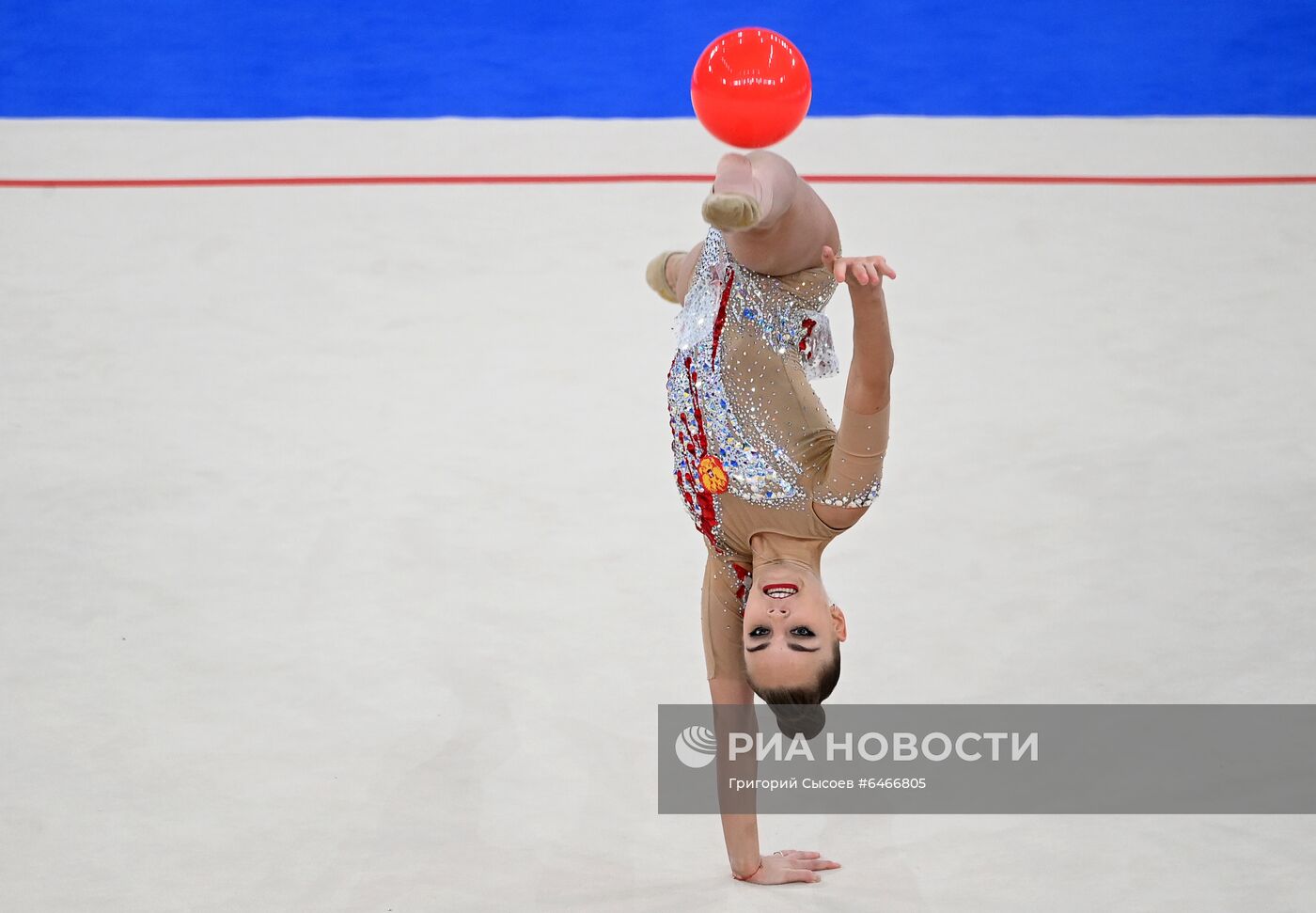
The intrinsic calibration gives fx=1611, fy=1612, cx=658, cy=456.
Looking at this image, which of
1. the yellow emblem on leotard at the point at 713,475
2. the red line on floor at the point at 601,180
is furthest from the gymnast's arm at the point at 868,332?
the red line on floor at the point at 601,180

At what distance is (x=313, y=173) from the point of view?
5938 mm

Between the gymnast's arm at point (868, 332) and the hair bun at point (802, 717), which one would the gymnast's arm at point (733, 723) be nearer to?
the hair bun at point (802, 717)

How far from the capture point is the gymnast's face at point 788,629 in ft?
8.52

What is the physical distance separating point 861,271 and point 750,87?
310 millimetres

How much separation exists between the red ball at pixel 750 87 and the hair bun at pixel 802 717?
906 mm

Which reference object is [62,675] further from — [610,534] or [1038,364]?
[1038,364]

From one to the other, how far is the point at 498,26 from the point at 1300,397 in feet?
12.9

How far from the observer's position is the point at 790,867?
10.1 feet

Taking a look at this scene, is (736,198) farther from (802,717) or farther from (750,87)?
(802,717)

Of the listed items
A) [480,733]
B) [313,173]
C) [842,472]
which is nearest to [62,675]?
[480,733]

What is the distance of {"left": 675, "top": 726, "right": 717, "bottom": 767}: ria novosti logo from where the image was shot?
11.2 ft

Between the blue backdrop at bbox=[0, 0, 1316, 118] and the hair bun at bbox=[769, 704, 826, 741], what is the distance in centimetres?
412

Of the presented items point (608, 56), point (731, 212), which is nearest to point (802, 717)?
point (731, 212)

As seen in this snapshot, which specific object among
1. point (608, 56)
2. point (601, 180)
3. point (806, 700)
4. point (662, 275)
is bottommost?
point (806, 700)
